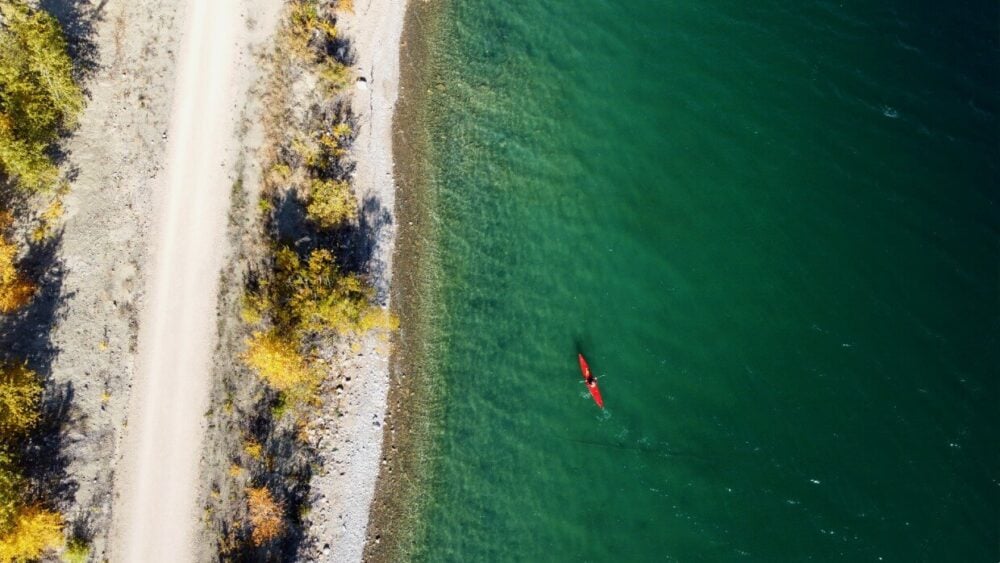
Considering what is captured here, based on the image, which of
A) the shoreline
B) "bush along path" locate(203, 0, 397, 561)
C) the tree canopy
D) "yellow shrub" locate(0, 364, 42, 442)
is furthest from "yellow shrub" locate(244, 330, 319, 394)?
the tree canopy

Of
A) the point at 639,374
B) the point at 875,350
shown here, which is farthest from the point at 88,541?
the point at 875,350

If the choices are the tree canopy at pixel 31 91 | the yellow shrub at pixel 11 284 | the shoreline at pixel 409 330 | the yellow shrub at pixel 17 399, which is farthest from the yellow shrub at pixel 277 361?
the tree canopy at pixel 31 91

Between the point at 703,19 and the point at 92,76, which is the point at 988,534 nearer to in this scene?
the point at 703,19

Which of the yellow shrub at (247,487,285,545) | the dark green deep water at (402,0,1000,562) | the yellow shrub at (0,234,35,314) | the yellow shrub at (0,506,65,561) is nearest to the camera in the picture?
the yellow shrub at (0,506,65,561)

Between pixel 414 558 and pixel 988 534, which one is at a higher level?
pixel 988 534

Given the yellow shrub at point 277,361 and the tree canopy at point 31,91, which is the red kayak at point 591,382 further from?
the tree canopy at point 31,91

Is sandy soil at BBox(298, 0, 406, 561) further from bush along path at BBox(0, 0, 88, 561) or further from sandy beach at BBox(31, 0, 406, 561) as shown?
bush along path at BBox(0, 0, 88, 561)
